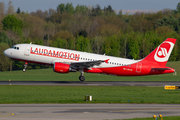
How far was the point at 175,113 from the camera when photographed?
2209 cm

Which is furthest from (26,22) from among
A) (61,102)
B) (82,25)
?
(61,102)

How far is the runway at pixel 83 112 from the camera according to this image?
66.8ft

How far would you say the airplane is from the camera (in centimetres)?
4688

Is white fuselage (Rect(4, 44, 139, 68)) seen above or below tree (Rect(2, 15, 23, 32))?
below

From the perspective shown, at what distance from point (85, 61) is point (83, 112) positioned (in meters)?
26.0

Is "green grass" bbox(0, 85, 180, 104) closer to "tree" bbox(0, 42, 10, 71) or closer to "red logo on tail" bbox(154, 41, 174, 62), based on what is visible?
"red logo on tail" bbox(154, 41, 174, 62)

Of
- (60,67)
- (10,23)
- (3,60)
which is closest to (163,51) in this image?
(60,67)

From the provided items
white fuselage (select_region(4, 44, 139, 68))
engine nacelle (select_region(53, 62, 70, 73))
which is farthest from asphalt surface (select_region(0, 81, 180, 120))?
white fuselage (select_region(4, 44, 139, 68))

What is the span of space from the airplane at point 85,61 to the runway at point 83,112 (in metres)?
21.6

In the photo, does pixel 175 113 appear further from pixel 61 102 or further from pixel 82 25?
pixel 82 25

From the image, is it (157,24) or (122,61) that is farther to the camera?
(157,24)

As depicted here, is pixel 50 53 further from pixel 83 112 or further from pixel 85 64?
pixel 83 112

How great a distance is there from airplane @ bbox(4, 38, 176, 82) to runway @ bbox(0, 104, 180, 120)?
852 inches

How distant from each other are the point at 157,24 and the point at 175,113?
143m
